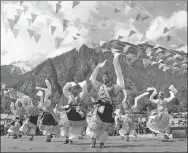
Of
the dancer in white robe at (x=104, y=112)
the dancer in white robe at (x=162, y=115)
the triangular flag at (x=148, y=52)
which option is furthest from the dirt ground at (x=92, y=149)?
the triangular flag at (x=148, y=52)

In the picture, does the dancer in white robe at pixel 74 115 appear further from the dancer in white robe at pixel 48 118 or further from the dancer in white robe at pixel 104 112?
the dancer in white robe at pixel 48 118

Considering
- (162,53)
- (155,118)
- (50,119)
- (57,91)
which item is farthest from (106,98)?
(57,91)

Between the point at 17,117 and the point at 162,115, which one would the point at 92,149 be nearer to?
the point at 162,115

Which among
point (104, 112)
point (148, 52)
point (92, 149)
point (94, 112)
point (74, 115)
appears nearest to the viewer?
point (92, 149)

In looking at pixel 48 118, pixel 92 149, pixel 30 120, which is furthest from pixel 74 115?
pixel 30 120

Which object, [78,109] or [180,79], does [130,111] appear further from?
[180,79]

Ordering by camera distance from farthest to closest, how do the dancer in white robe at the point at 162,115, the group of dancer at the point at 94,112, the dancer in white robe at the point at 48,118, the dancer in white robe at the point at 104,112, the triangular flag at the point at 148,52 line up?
the triangular flag at the point at 148,52
the dancer in white robe at the point at 162,115
the dancer in white robe at the point at 48,118
the group of dancer at the point at 94,112
the dancer in white robe at the point at 104,112

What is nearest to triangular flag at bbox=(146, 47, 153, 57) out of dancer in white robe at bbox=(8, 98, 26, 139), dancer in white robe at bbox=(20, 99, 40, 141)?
dancer in white robe at bbox=(20, 99, 40, 141)

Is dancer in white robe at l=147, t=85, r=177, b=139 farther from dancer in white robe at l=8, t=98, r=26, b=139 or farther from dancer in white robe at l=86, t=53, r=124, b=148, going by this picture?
dancer in white robe at l=8, t=98, r=26, b=139

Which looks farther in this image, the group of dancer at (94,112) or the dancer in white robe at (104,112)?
the group of dancer at (94,112)

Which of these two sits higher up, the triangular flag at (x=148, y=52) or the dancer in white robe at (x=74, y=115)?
the triangular flag at (x=148, y=52)

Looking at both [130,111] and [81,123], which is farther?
[130,111]

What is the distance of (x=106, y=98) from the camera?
26.6 ft

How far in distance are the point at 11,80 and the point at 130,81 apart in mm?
129541
